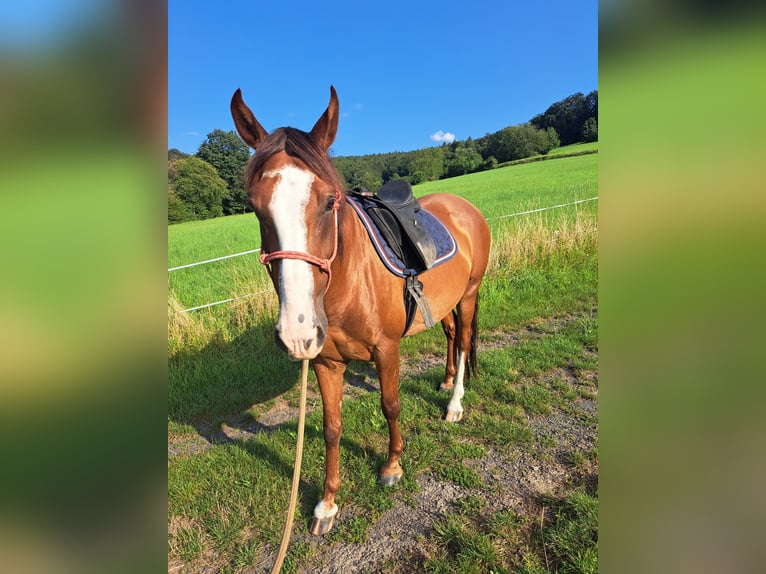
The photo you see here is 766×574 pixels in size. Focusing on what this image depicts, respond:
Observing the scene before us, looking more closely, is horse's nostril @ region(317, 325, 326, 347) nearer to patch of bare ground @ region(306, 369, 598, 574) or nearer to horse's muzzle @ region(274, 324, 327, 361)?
horse's muzzle @ region(274, 324, 327, 361)

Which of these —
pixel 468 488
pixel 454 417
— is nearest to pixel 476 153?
pixel 454 417

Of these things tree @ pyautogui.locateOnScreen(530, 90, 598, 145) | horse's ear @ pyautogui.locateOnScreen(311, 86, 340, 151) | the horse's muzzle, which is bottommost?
the horse's muzzle

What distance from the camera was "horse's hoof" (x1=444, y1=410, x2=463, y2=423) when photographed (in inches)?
129

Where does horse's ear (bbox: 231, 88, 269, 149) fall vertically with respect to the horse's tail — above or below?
above

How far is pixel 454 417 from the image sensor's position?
3301 mm

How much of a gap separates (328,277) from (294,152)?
572mm

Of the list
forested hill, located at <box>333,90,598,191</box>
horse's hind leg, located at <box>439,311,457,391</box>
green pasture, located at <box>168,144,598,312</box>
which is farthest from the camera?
forested hill, located at <box>333,90,598,191</box>

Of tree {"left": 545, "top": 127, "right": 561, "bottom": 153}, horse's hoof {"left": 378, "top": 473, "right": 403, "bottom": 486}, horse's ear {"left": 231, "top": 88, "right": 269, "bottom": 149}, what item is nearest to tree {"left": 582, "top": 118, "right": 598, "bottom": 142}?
horse's ear {"left": 231, "top": 88, "right": 269, "bottom": 149}

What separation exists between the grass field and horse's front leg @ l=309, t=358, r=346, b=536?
10 centimetres

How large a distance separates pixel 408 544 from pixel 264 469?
4.04 feet

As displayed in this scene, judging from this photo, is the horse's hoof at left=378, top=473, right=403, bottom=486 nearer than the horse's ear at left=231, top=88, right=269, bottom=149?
No
